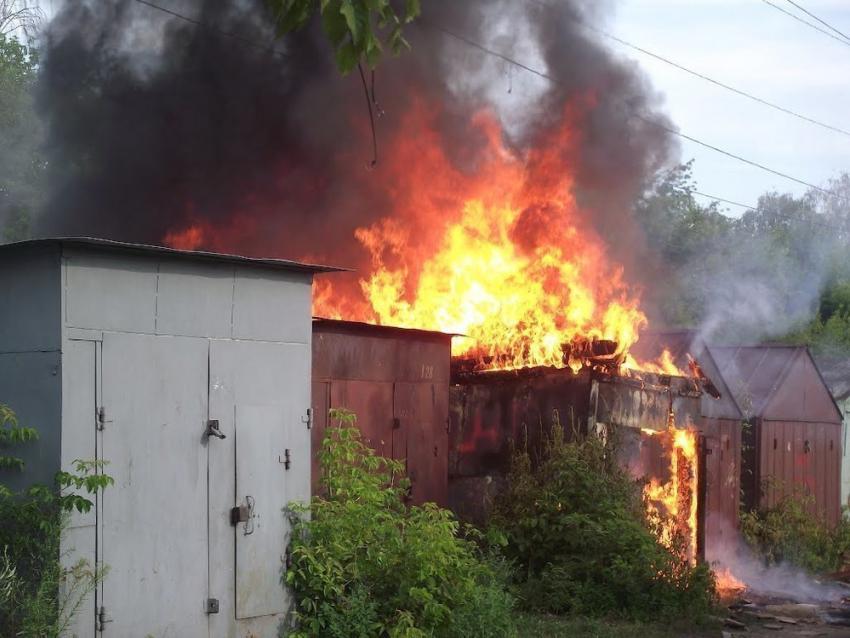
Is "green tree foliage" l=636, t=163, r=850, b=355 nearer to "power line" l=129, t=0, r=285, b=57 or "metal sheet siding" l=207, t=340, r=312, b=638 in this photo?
"power line" l=129, t=0, r=285, b=57

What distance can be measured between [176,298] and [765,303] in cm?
2925

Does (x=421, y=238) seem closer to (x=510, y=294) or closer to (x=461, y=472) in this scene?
(x=510, y=294)

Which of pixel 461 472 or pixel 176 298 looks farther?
pixel 461 472

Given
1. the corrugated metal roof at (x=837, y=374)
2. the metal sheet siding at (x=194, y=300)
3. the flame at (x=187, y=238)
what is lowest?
the corrugated metal roof at (x=837, y=374)

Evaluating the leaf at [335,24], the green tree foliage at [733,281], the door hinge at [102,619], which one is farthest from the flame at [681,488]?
the green tree foliage at [733,281]

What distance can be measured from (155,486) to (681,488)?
9132 millimetres

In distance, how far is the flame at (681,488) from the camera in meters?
14.0

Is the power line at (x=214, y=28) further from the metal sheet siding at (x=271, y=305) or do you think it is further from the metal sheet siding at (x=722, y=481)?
the metal sheet siding at (x=722, y=481)

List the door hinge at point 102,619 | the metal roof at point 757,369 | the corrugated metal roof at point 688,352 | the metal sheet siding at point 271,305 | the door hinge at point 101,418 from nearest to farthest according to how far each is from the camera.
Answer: the door hinge at point 102,619 → the door hinge at point 101,418 → the metal sheet siding at point 271,305 → the corrugated metal roof at point 688,352 → the metal roof at point 757,369

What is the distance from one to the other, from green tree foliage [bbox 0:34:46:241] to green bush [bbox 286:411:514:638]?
17.6 metres

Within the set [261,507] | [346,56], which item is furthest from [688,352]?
[346,56]

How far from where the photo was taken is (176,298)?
7.73 meters

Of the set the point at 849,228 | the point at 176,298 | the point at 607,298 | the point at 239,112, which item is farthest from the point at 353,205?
the point at 849,228

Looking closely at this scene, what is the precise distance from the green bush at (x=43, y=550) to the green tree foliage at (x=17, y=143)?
18.4 metres
